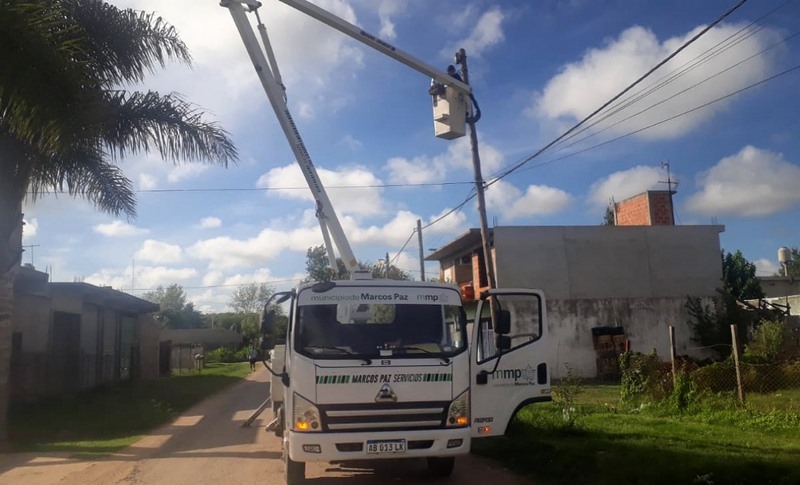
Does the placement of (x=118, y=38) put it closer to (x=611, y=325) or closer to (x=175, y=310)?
(x=611, y=325)

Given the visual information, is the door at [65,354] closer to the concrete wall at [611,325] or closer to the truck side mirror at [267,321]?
the truck side mirror at [267,321]

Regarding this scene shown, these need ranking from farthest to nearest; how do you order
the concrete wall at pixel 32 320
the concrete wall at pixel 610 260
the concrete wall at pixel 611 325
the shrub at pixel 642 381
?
the concrete wall at pixel 610 260
the concrete wall at pixel 611 325
the concrete wall at pixel 32 320
the shrub at pixel 642 381

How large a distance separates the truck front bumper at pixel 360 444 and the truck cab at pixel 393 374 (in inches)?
0.4

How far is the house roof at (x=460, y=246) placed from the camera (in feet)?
101

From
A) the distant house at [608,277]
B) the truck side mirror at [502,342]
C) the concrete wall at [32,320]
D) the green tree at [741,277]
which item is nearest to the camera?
the truck side mirror at [502,342]

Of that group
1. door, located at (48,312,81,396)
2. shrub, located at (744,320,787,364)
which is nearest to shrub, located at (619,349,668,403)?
shrub, located at (744,320,787,364)

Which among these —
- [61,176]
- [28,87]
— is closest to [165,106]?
[61,176]

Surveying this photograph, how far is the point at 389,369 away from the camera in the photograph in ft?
26.0

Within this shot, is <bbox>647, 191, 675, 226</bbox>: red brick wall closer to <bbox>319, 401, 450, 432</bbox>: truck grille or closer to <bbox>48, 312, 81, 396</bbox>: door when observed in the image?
<bbox>48, 312, 81, 396</bbox>: door

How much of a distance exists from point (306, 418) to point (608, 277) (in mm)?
23149

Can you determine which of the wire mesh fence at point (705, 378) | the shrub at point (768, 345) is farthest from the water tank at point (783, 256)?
the wire mesh fence at point (705, 378)

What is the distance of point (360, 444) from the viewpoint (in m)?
7.77

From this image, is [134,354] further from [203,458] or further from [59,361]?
[203,458]

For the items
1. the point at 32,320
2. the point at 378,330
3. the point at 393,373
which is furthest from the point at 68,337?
the point at 393,373
